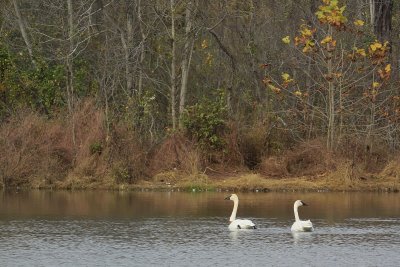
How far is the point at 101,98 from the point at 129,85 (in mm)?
1339

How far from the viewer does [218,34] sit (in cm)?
4191

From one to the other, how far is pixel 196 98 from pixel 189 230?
19.0 meters

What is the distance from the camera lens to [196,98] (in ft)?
137

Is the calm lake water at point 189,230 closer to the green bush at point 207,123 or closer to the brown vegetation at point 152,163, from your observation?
the brown vegetation at point 152,163

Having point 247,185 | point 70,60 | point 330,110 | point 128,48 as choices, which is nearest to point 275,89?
point 330,110

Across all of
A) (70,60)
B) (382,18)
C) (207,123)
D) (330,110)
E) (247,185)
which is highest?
(382,18)

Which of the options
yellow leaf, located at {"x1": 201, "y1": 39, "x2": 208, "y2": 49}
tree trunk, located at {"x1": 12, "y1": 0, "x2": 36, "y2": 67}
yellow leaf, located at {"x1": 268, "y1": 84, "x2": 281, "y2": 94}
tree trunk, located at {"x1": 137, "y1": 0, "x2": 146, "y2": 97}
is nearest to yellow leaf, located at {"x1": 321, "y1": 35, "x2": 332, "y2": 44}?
yellow leaf, located at {"x1": 268, "y1": 84, "x2": 281, "y2": 94}

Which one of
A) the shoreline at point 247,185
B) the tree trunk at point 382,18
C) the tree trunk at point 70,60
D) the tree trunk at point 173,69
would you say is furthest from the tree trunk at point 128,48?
the tree trunk at point 382,18

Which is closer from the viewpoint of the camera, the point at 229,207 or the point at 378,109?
the point at 229,207

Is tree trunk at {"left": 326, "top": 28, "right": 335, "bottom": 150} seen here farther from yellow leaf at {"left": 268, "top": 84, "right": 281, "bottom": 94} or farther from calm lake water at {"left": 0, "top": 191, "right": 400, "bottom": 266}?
calm lake water at {"left": 0, "top": 191, "right": 400, "bottom": 266}

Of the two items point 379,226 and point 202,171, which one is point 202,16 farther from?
point 379,226

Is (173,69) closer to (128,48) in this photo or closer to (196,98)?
(128,48)

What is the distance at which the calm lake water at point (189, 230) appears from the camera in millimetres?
19203

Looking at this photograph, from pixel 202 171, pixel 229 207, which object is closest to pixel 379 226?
pixel 229 207
